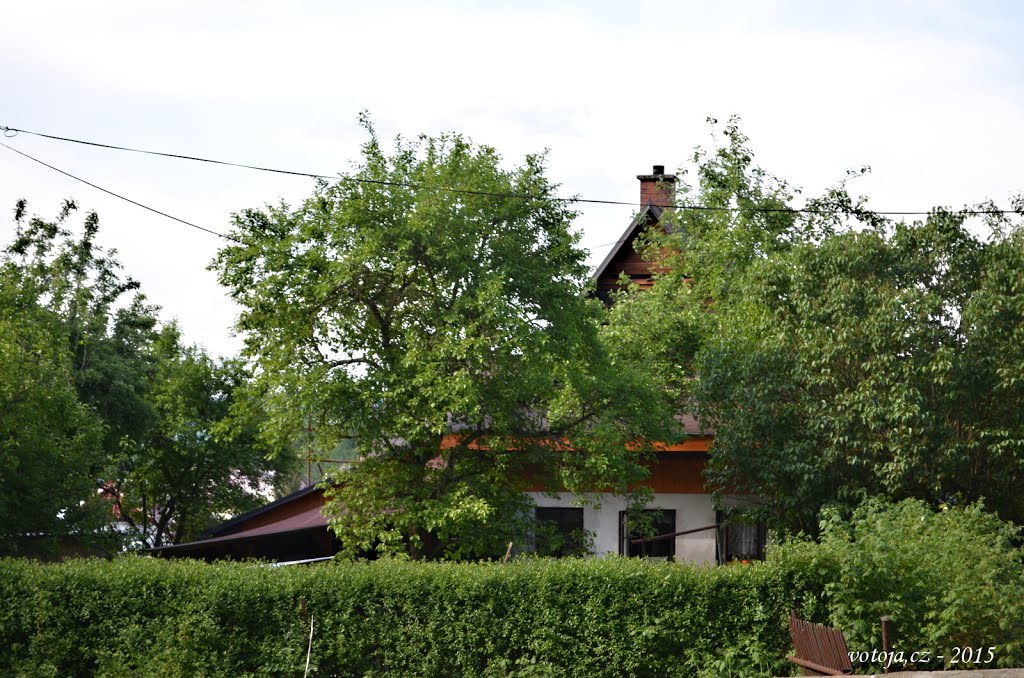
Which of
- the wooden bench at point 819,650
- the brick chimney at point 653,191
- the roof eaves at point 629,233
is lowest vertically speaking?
the wooden bench at point 819,650

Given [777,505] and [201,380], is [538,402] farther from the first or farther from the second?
[201,380]

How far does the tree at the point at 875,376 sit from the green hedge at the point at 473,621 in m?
4.38

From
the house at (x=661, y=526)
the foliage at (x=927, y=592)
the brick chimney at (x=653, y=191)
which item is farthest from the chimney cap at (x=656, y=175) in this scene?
the foliage at (x=927, y=592)

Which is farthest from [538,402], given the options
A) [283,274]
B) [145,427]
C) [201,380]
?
[201,380]

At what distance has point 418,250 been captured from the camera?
18.5 m

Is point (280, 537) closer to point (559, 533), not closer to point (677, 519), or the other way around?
point (559, 533)

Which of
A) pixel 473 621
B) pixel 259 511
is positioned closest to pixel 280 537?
pixel 259 511

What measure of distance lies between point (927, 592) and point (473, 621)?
17.6ft

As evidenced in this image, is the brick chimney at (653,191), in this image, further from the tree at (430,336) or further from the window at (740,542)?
the tree at (430,336)

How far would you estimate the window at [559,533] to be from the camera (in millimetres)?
19327

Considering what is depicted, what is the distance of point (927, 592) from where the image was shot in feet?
45.1

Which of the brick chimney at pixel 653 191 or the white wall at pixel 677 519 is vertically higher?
the brick chimney at pixel 653 191

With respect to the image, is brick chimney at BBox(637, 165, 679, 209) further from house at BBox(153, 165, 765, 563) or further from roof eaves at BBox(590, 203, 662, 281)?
house at BBox(153, 165, 765, 563)

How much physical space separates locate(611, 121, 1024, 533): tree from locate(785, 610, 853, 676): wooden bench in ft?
14.3
